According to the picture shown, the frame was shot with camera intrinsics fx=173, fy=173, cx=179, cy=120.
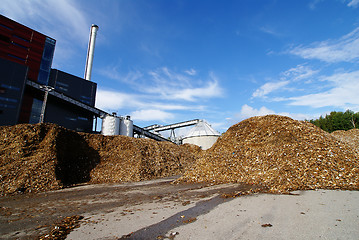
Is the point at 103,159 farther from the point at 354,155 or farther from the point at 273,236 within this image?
the point at 354,155

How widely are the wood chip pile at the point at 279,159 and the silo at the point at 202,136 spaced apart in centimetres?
2479

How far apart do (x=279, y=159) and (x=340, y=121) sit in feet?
169

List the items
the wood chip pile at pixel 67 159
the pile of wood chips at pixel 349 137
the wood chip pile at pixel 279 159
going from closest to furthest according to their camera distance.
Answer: the wood chip pile at pixel 279 159, the wood chip pile at pixel 67 159, the pile of wood chips at pixel 349 137

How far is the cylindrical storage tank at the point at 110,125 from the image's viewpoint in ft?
107

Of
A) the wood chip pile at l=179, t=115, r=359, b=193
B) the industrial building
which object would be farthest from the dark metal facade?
the wood chip pile at l=179, t=115, r=359, b=193

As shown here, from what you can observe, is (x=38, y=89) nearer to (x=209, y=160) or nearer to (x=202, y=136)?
(x=202, y=136)

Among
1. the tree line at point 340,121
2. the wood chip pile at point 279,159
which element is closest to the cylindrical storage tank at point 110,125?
the wood chip pile at point 279,159

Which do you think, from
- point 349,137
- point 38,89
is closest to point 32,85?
point 38,89

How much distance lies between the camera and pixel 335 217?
11.9 ft

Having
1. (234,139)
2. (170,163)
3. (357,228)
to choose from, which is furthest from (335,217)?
(170,163)

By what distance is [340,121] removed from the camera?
146 feet

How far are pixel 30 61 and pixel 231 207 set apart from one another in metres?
45.0

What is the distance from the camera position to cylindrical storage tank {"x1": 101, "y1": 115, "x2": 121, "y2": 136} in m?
32.6

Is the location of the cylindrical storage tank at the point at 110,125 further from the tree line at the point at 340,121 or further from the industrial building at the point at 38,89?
the tree line at the point at 340,121
